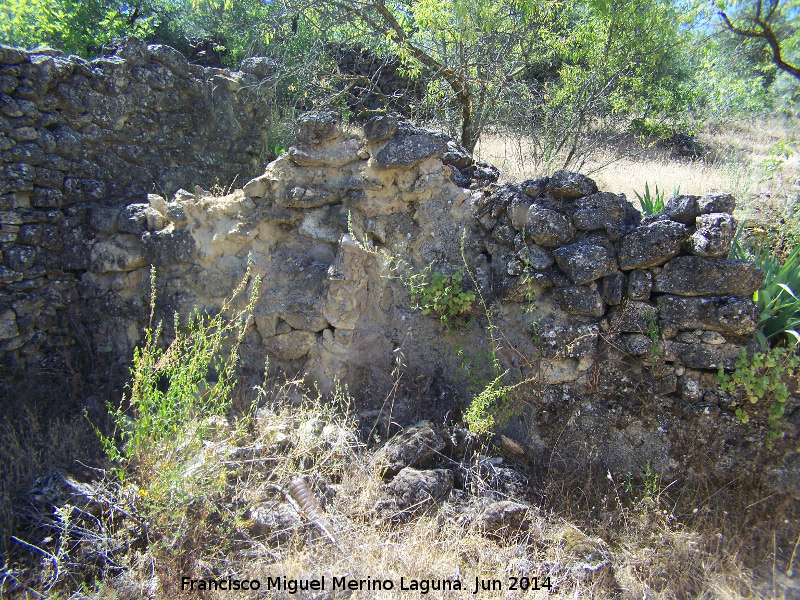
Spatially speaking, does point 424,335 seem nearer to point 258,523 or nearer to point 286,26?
point 258,523

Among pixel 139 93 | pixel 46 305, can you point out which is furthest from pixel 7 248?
pixel 139 93

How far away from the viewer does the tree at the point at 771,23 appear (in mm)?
7590

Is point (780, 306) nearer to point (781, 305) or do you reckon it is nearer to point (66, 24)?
point (781, 305)

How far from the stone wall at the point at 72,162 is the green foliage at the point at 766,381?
468 centimetres

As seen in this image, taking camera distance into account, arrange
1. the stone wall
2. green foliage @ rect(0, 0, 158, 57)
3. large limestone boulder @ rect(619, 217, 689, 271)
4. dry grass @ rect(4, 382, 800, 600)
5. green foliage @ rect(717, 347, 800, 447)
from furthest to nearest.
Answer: green foliage @ rect(0, 0, 158, 57) < the stone wall < large limestone boulder @ rect(619, 217, 689, 271) < green foliage @ rect(717, 347, 800, 447) < dry grass @ rect(4, 382, 800, 600)

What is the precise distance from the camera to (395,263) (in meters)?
4.08

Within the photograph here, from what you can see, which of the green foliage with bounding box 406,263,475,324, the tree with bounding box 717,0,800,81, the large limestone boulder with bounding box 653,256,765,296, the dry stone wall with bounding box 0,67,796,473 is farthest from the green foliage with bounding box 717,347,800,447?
the tree with bounding box 717,0,800,81

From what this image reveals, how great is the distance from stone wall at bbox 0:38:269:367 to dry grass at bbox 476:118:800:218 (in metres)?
3.55

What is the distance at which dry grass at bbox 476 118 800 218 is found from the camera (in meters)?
5.69

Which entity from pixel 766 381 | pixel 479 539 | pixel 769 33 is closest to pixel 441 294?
pixel 479 539

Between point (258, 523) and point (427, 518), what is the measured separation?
1.00 metres

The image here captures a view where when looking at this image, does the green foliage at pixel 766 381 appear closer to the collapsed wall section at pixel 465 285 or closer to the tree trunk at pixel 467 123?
the collapsed wall section at pixel 465 285

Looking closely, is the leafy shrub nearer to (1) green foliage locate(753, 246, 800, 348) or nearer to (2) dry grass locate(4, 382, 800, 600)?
(1) green foliage locate(753, 246, 800, 348)

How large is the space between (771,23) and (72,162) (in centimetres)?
1011
